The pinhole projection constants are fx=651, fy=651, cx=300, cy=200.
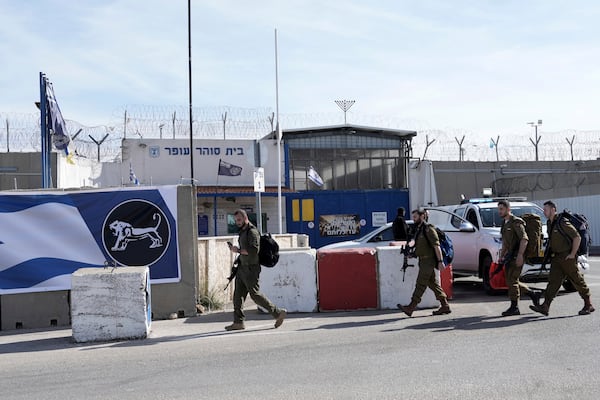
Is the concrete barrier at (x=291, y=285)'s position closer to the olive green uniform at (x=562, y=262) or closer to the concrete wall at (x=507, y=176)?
the olive green uniform at (x=562, y=262)

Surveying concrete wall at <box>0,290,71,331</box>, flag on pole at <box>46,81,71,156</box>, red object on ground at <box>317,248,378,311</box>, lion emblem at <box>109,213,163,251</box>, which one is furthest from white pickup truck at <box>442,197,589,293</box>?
flag on pole at <box>46,81,71,156</box>

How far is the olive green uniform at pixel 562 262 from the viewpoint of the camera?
9.72 m

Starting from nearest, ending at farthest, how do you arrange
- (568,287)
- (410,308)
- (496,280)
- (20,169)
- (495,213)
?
1. (410,308)
2. (496,280)
3. (568,287)
4. (495,213)
5. (20,169)

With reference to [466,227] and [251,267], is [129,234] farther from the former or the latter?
[466,227]

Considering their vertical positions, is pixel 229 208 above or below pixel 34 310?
above

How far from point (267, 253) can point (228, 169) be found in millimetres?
20787

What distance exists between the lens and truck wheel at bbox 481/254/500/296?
12742 mm

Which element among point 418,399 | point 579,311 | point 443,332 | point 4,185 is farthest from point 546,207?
point 4,185

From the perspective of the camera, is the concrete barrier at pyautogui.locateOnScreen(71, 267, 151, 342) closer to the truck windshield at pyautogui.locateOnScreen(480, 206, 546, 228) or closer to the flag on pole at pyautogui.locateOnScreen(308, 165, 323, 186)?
the truck windshield at pyautogui.locateOnScreen(480, 206, 546, 228)

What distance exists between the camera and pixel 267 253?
960cm

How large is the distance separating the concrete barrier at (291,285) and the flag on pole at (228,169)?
758 inches

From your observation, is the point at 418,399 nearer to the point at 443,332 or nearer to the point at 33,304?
the point at 443,332

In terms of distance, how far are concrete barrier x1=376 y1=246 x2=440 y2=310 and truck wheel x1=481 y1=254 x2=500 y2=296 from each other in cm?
208

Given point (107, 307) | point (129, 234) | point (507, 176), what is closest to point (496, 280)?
point (129, 234)
